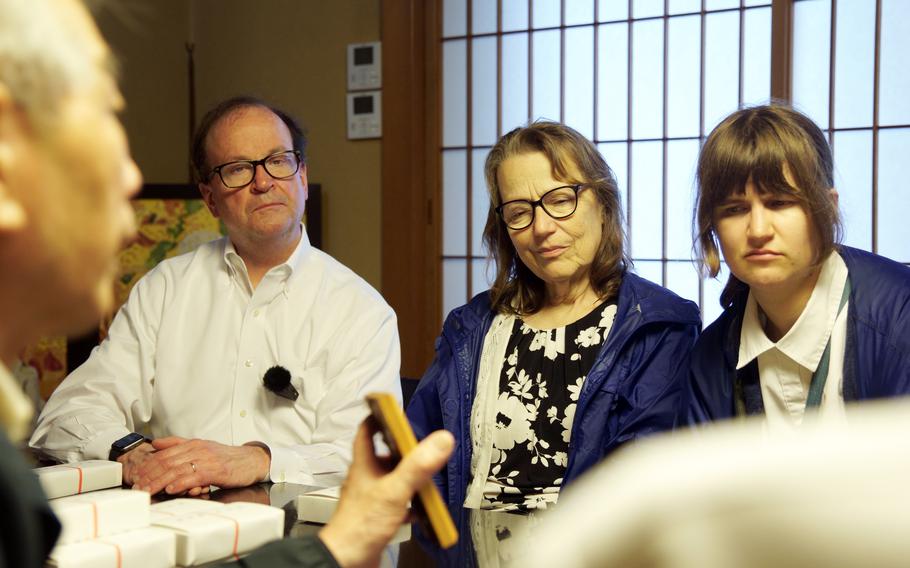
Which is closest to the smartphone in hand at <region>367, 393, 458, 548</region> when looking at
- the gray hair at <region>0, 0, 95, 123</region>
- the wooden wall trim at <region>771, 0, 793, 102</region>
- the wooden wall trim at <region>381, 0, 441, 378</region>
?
the gray hair at <region>0, 0, 95, 123</region>

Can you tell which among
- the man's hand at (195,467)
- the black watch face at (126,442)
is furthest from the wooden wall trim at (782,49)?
the black watch face at (126,442)

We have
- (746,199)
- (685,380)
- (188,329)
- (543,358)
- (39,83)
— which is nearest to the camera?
(39,83)

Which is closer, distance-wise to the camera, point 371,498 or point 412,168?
point 371,498

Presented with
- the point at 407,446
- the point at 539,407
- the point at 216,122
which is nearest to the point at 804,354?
the point at 539,407

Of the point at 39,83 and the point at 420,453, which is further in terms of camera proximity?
the point at 420,453

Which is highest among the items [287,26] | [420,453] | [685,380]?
[287,26]

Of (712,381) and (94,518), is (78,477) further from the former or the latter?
(712,381)

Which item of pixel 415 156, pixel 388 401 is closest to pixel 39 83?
pixel 388 401

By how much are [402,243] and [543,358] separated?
2.14 meters

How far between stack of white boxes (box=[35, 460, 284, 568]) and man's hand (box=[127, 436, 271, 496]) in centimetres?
41

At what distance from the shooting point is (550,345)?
80.8 inches

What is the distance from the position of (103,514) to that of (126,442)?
27.9 inches

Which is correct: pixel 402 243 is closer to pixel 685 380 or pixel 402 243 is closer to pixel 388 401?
pixel 685 380

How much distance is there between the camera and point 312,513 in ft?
4.61
